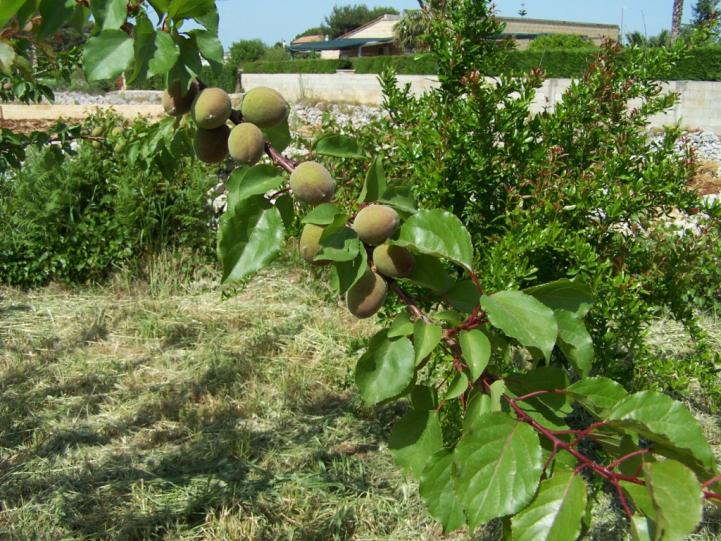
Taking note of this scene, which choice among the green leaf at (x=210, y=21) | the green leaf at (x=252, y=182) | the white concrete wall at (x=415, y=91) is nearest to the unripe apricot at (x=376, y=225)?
the green leaf at (x=252, y=182)

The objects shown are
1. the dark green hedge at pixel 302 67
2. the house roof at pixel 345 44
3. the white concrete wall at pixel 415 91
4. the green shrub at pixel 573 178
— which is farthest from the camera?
the house roof at pixel 345 44

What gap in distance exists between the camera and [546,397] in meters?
0.85

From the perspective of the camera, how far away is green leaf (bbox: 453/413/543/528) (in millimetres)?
711

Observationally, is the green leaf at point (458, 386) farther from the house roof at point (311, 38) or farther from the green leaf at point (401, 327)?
the house roof at point (311, 38)

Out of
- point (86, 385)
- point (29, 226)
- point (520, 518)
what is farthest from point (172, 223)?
point (520, 518)

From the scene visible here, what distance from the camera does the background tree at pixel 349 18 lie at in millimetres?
63844

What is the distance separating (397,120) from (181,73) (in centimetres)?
161

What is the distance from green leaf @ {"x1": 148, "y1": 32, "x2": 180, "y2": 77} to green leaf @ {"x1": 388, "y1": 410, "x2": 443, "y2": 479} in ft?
1.88

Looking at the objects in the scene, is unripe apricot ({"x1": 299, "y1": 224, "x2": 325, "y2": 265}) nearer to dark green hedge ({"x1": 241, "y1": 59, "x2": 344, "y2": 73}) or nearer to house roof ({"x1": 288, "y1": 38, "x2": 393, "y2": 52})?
dark green hedge ({"x1": 241, "y1": 59, "x2": 344, "y2": 73})

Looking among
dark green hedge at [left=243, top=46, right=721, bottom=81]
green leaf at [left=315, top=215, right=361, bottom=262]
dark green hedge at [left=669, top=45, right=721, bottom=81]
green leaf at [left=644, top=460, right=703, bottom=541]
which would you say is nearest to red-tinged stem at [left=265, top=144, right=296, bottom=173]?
green leaf at [left=315, top=215, right=361, bottom=262]

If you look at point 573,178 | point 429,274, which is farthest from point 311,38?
point 429,274

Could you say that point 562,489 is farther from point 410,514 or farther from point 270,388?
point 270,388

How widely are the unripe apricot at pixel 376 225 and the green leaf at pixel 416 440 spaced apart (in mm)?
267

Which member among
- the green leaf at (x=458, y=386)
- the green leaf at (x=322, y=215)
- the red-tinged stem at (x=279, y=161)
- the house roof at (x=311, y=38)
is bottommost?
the green leaf at (x=458, y=386)
